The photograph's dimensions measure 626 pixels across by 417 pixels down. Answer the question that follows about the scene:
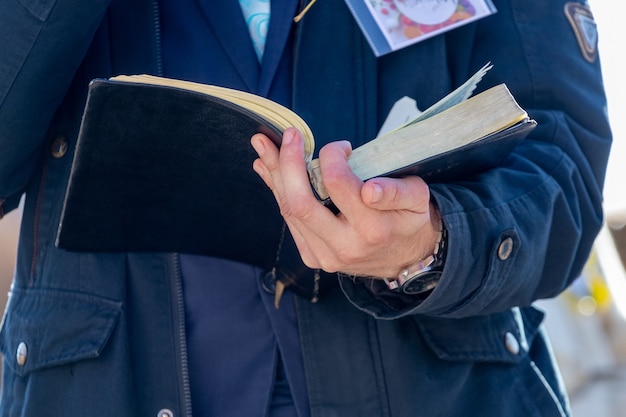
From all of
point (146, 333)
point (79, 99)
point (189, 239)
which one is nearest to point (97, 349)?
point (146, 333)

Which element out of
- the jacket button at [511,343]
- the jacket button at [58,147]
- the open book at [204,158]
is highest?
the jacket button at [58,147]

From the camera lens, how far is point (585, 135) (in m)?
1.24

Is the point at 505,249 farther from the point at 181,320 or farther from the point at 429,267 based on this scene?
the point at 181,320

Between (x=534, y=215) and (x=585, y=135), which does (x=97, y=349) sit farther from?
(x=585, y=135)

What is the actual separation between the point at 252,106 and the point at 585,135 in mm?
615

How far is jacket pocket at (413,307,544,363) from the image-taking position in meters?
1.16

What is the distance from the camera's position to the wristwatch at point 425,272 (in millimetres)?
960

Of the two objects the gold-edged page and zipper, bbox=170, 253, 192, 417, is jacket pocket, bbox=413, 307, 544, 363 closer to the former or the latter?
zipper, bbox=170, 253, 192, 417

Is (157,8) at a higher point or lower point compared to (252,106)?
higher

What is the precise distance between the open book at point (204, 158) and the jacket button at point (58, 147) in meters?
0.15

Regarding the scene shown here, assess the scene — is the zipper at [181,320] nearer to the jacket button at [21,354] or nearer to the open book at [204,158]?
the open book at [204,158]

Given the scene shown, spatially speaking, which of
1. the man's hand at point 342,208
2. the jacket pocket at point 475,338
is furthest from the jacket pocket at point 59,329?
the jacket pocket at point 475,338

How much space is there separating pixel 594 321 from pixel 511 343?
2359 mm

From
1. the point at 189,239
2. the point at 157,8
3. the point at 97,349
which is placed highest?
the point at 157,8
